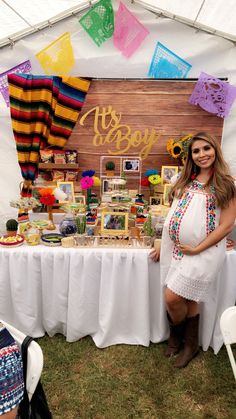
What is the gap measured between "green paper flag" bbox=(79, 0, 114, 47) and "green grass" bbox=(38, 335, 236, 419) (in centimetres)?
275

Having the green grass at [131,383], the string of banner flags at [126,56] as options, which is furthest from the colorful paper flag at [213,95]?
the green grass at [131,383]

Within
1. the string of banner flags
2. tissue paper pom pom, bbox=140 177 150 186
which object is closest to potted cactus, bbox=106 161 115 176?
tissue paper pom pom, bbox=140 177 150 186

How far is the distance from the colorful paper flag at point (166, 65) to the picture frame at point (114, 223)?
1.68m

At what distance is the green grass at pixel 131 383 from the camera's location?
167cm

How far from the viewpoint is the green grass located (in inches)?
65.7

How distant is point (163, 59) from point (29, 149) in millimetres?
1604

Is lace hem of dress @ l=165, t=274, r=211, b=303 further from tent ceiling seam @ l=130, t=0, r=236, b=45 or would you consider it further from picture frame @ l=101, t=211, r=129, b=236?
tent ceiling seam @ l=130, t=0, r=236, b=45

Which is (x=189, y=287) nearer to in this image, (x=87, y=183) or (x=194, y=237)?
(x=194, y=237)

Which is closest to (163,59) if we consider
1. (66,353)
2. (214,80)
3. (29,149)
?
(214,80)

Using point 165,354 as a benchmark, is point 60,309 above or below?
above

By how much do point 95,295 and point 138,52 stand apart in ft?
7.74

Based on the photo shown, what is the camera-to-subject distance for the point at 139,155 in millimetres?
3113

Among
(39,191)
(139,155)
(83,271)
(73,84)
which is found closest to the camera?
(83,271)

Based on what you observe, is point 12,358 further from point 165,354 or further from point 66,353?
point 165,354
